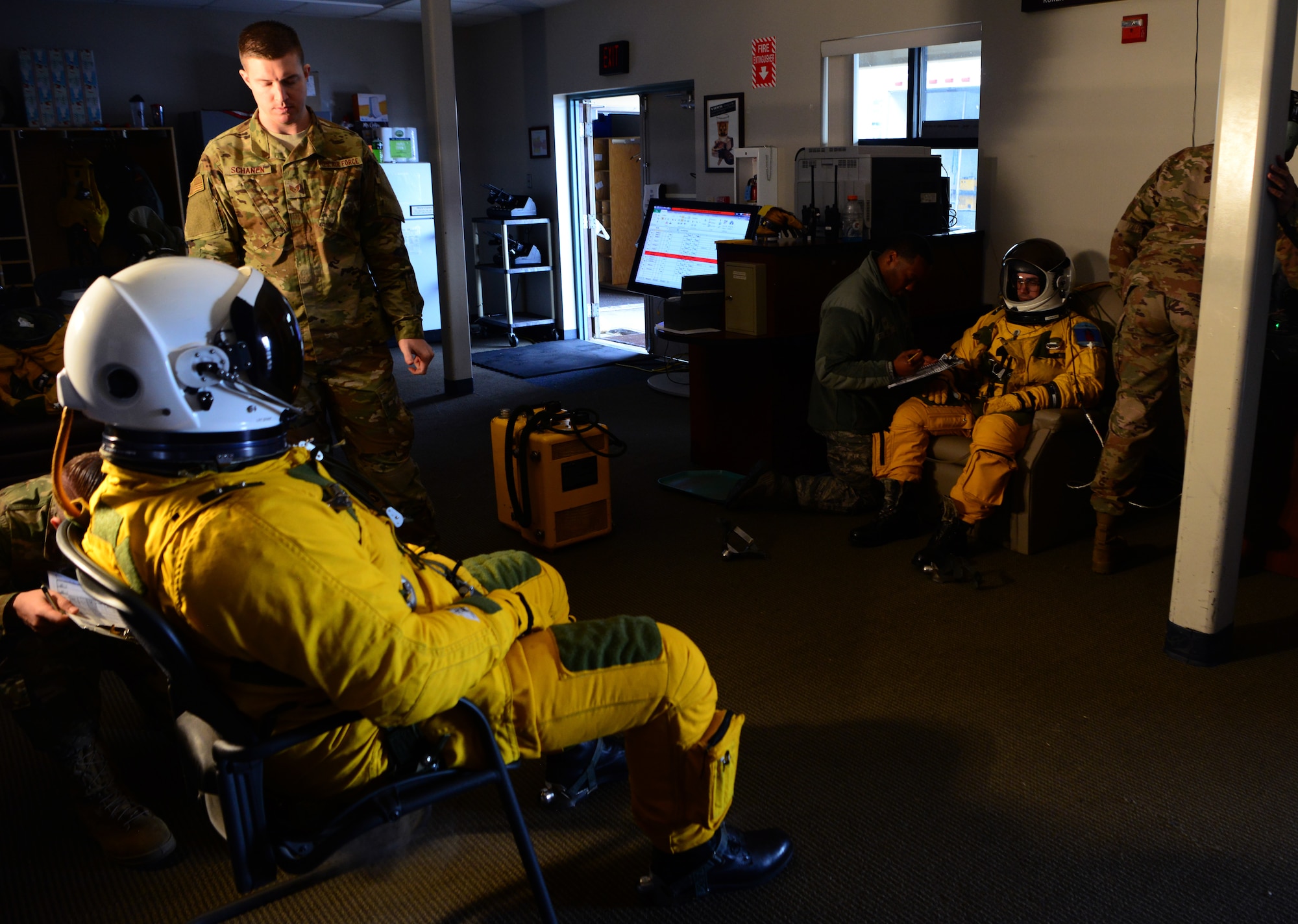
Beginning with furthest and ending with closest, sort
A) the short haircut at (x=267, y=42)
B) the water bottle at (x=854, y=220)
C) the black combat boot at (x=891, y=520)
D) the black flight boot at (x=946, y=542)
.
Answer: the water bottle at (x=854, y=220) < the black combat boot at (x=891, y=520) < the black flight boot at (x=946, y=542) < the short haircut at (x=267, y=42)

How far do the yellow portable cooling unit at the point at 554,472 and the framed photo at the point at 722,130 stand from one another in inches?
121

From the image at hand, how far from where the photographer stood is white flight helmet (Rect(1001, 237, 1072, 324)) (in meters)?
3.59

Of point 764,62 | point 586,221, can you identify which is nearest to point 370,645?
point 764,62

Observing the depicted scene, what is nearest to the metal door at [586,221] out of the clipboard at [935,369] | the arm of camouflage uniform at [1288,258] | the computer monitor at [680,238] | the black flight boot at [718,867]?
the computer monitor at [680,238]

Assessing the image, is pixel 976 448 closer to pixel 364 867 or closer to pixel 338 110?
pixel 364 867

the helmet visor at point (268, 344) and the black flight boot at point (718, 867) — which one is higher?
the helmet visor at point (268, 344)

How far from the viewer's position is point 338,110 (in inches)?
315

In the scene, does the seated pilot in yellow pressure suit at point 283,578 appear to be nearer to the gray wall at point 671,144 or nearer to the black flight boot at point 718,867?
the black flight boot at point 718,867

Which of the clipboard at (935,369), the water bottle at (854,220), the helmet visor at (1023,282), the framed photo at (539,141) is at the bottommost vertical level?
the clipboard at (935,369)

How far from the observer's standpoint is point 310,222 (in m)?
2.96

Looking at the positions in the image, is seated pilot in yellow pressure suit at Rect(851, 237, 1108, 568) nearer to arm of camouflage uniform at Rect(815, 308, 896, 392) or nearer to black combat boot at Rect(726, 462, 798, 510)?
arm of camouflage uniform at Rect(815, 308, 896, 392)

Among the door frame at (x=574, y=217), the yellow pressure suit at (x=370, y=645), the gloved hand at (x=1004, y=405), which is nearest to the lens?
the yellow pressure suit at (x=370, y=645)

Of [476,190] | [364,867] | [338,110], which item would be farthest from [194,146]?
[364,867]

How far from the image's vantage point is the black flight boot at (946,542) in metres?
3.30
